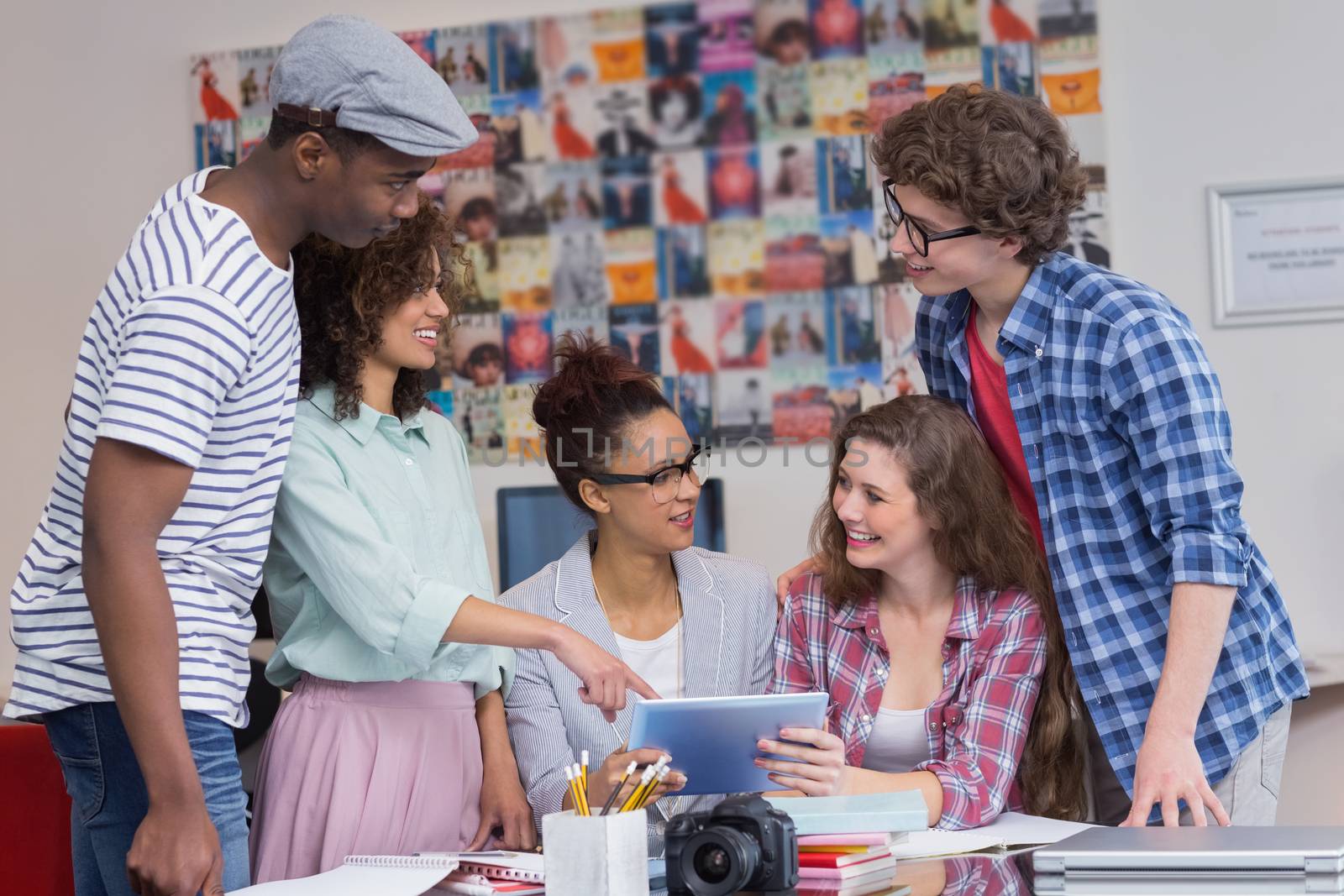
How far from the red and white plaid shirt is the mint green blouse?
1.50 ft

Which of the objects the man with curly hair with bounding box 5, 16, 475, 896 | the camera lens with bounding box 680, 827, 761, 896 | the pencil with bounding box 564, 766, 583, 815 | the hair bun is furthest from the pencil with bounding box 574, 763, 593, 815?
the hair bun

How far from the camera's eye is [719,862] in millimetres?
1228

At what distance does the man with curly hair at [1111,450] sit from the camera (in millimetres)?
1599

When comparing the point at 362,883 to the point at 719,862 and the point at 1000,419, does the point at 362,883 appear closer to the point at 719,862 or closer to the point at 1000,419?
the point at 719,862

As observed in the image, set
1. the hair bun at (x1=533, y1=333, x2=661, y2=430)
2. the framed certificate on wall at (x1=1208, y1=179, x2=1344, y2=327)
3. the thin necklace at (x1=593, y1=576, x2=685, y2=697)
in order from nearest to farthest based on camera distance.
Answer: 1. the thin necklace at (x1=593, y1=576, x2=685, y2=697)
2. the hair bun at (x1=533, y1=333, x2=661, y2=430)
3. the framed certificate on wall at (x1=1208, y1=179, x2=1344, y2=327)

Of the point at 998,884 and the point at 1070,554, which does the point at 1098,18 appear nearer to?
the point at 1070,554

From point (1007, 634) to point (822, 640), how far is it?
276mm

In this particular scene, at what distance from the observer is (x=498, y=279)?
344 centimetres

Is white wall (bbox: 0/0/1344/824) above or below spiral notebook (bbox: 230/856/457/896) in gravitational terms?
above

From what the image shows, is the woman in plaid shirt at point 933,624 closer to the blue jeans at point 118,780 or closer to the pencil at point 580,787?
the pencil at point 580,787

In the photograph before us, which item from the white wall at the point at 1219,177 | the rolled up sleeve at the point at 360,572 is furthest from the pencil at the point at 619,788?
the white wall at the point at 1219,177

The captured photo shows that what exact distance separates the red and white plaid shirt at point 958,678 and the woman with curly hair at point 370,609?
0.44 meters

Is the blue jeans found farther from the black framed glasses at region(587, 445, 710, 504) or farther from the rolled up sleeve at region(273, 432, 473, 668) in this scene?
the black framed glasses at region(587, 445, 710, 504)

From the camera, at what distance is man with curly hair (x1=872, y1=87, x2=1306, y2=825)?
160 cm
